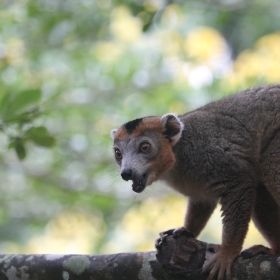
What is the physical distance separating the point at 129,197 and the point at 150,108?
2.10m

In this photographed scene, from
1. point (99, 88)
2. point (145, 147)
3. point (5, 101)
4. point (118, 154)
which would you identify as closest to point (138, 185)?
point (145, 147)

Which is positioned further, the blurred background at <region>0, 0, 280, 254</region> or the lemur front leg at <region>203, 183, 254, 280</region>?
the blurred background at <region>0, 0, 280, 254</region>

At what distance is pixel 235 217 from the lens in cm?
602

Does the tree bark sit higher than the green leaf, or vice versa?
the green leaf

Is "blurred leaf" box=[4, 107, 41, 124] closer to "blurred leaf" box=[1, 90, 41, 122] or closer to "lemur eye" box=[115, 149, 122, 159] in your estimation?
"blurred leaf" box=[1, 90, 41, 122]

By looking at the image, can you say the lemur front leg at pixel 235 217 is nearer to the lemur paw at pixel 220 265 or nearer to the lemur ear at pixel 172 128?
the lemur paw at pixel 220 265

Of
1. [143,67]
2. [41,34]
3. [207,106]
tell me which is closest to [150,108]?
[143,67]

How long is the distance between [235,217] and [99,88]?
5.89m

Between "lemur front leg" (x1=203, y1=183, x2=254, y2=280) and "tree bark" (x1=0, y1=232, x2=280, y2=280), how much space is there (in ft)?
0.48

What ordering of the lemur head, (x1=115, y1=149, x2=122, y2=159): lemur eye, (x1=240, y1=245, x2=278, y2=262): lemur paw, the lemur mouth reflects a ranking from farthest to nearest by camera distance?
(x1=115, y1=149, x2=122, y2=159): lemur eye → the lemur head → the lemur mouth → (x1=240, y1=245, x2=278, y2=262): lemur paw

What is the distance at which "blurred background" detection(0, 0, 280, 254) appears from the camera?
9.73 metres

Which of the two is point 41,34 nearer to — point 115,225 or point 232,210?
point 232,210

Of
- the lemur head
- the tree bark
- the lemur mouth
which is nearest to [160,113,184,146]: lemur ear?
the lemur head

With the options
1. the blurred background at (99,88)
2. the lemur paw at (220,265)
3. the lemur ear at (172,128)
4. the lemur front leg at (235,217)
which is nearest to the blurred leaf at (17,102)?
the lemur ear at (172,128)
